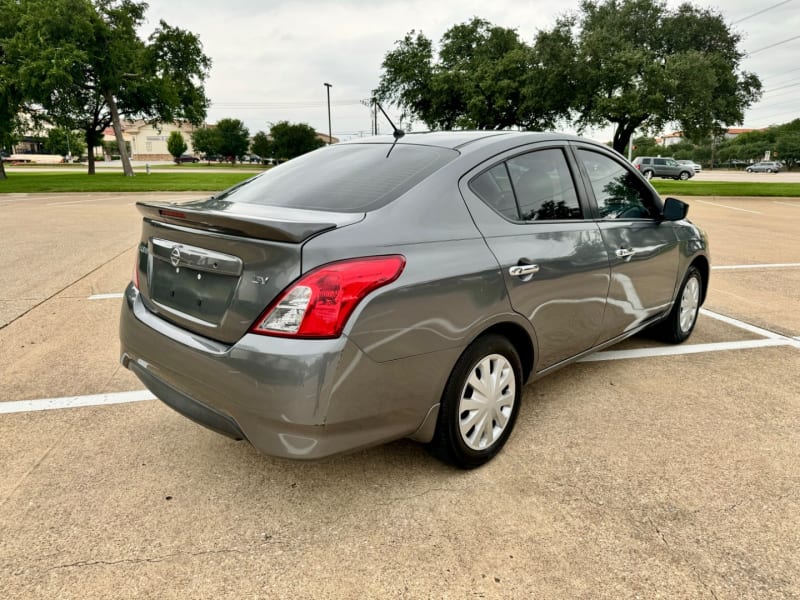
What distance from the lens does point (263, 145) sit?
223 ft

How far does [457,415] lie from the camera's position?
251 cm

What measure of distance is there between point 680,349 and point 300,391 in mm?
3461

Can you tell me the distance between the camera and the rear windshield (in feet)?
8.41

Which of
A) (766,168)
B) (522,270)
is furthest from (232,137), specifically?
(522,270)

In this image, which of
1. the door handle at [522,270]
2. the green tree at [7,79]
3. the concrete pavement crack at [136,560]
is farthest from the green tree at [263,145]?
the concrete pavement crack at [136,560]

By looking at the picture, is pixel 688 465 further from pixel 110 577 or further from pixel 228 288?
pixel 110 577

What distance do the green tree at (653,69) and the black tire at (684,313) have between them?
2618cm

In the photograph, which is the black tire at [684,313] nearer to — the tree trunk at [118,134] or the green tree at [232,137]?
the tree trunk at [118,134]

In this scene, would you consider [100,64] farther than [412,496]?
Yes

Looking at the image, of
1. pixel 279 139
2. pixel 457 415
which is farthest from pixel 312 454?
pixel 279 139

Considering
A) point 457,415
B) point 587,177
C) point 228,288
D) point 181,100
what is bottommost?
point 457,415

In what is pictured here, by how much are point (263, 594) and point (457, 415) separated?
1039 millimetres

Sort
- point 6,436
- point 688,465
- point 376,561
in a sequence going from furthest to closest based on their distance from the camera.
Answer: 1. point 6,436
2. point 688,465
3. point 376,561

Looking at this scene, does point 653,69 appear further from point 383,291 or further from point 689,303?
point 383,291
